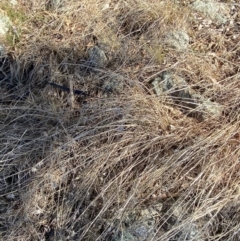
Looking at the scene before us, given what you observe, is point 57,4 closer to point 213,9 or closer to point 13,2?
point 13,2

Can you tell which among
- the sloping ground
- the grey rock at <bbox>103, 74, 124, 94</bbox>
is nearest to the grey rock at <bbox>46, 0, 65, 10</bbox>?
the sloping ground

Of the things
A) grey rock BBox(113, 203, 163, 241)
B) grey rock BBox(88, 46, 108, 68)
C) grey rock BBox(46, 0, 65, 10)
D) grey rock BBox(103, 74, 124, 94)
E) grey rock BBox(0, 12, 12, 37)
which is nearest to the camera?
grey rock BBox(113, 203, 163, 241)

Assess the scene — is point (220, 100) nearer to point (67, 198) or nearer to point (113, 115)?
point (113, 115)

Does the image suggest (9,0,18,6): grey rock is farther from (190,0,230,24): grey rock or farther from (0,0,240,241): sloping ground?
(190,0,230,24): grey rock

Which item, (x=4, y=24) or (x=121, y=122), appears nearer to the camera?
(x=121, y=122)

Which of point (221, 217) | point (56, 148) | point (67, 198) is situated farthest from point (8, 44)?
point (221, 217)

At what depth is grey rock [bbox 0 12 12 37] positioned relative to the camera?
2.76 meters

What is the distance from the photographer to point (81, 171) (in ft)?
7.36

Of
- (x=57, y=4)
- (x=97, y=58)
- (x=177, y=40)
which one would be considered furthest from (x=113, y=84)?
(x=57, y=4)

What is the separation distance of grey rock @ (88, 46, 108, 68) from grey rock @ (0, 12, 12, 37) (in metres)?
0.50

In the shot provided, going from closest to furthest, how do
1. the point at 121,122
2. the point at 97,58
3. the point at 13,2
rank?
the point at 121,122, the point at 97,58, the point at 13,2

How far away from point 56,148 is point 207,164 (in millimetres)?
670

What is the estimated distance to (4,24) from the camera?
278cm

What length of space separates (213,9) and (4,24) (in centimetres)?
114
